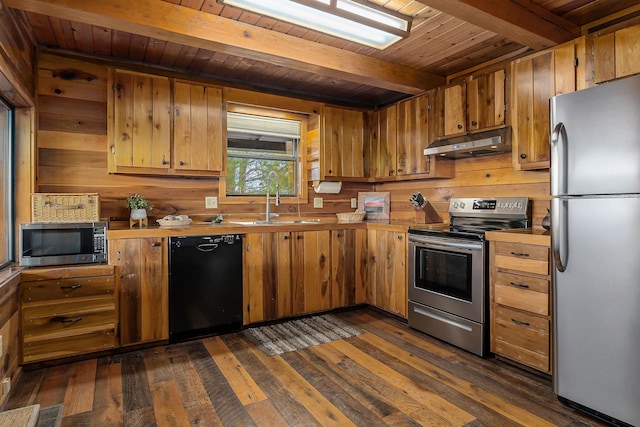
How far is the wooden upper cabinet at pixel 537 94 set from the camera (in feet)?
8.38

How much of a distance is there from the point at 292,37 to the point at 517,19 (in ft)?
5.06

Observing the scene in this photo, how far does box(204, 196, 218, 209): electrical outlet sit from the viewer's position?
3653 millimetres

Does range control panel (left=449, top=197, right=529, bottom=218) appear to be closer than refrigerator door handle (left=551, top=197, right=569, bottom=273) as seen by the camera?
No

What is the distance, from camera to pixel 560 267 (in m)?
2.10

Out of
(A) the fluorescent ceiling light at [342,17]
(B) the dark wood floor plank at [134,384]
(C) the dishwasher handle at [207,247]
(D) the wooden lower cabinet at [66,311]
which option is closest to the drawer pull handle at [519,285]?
(A) the fluorescent ceiling light at [342,17]

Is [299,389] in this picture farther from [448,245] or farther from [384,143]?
[384,143]

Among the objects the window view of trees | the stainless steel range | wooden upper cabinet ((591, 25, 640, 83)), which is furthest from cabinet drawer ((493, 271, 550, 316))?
the window view of trees

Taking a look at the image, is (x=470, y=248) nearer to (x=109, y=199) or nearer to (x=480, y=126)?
(x=480, y=126)

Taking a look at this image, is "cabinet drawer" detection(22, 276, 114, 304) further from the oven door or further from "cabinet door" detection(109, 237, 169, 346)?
the oven door

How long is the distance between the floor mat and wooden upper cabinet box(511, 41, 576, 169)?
78.2 inches

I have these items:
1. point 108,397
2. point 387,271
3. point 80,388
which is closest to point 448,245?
point 387,271

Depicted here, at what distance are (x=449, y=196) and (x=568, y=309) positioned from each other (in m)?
1.80

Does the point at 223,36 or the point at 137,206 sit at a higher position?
the point at 223,36

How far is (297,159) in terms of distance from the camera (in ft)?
13.9
